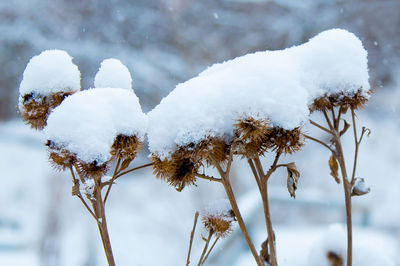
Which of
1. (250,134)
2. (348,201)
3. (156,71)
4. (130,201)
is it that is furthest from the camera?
(130,201)

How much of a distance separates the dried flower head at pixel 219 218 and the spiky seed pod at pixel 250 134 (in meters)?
0.09

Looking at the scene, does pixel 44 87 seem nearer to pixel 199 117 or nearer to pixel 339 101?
pixel 199 117

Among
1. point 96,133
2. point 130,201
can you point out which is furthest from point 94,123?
point 130,201

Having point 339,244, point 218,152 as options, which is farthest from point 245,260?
point 218,152

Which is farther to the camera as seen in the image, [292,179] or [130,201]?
[130,201]

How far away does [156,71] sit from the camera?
180 inches

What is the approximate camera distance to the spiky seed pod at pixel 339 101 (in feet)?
1.31

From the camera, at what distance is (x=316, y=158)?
460cm

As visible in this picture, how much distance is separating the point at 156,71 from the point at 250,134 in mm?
4319

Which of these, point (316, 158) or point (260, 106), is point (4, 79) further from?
point (260, 106)

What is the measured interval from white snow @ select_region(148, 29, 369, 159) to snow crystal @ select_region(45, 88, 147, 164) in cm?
2

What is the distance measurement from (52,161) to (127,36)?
4.25 meters

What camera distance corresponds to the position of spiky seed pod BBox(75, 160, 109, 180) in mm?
337

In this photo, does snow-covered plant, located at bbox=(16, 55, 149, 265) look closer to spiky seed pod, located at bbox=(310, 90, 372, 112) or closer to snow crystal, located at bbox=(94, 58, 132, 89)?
snow crystal, located at bbox=(94, 58, 132, 89)
